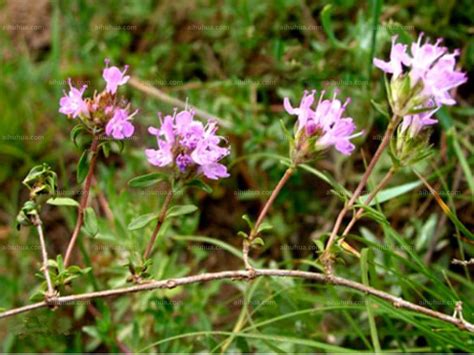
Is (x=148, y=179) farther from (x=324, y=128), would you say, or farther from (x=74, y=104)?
(x=324, y=128)

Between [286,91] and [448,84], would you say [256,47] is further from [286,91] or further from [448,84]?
[448,84]

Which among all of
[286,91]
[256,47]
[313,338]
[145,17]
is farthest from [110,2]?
[313,338]

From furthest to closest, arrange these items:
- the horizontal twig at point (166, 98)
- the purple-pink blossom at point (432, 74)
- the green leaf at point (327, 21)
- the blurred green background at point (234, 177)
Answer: the horizontal twig at point (166, 98) < the green leaf at point (327, 21) < the blurred green background at point (234, 177) < the purple-pink blossom at point (432, 74)

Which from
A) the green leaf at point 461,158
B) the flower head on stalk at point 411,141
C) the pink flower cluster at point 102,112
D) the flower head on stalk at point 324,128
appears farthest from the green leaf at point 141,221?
the green leaf at point 461,158

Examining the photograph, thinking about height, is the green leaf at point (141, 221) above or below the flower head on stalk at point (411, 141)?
below

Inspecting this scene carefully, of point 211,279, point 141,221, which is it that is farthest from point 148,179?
point 211,279

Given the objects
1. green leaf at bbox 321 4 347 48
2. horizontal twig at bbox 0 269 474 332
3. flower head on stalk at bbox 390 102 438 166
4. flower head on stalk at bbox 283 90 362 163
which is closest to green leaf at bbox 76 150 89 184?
horizontal twig at bbox 0 269 474 332

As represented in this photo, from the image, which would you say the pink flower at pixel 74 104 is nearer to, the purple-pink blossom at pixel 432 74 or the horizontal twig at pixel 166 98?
the purple-pink blossom at pixel 432 74
